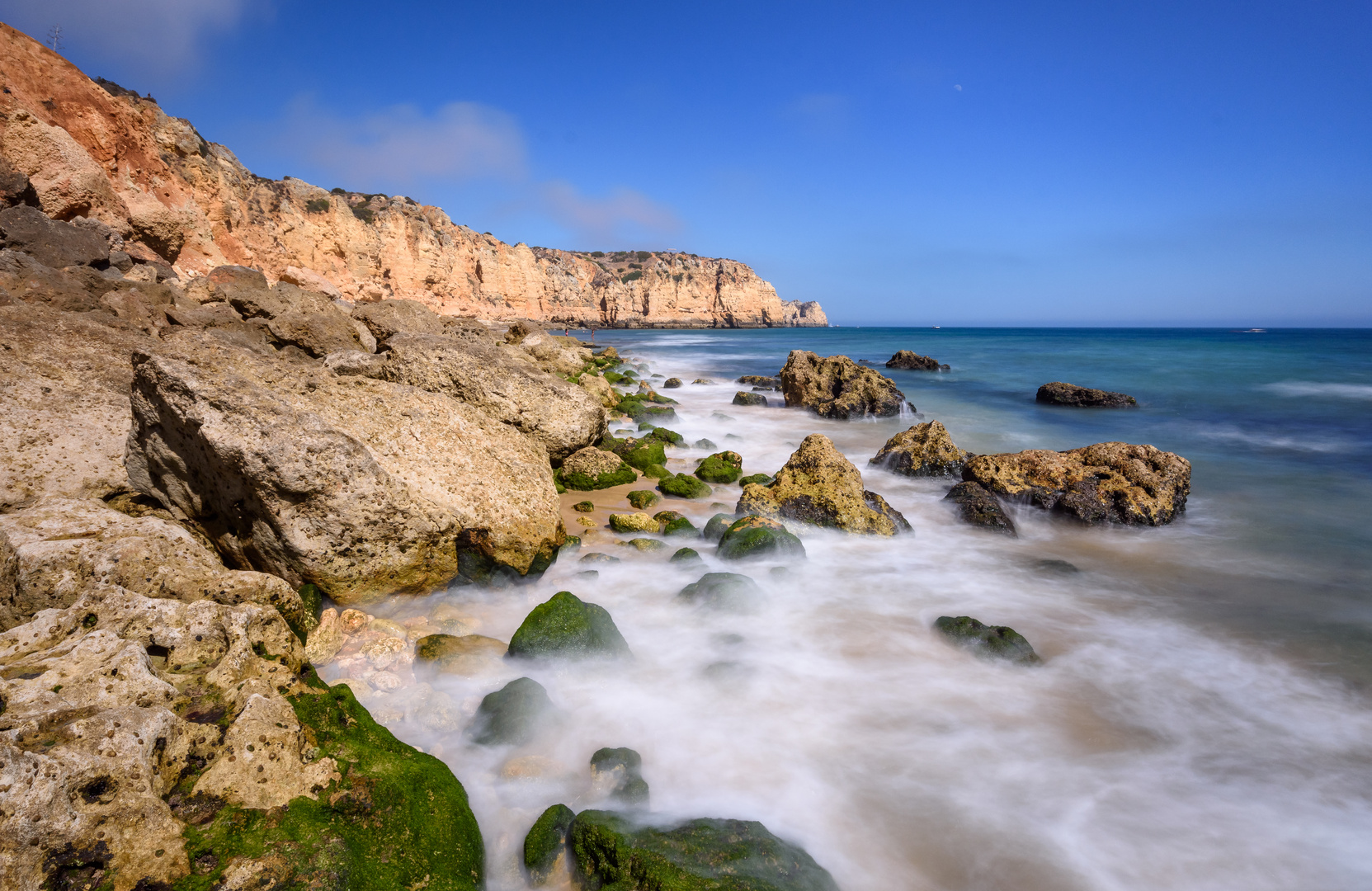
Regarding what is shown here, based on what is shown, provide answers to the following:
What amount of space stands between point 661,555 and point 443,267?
49.9 meters

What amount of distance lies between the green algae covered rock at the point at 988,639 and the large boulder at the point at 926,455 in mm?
4732

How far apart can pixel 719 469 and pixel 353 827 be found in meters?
7.21

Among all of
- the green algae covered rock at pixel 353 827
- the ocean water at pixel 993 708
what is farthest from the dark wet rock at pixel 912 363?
the green algae covered rock at pixel 353 827

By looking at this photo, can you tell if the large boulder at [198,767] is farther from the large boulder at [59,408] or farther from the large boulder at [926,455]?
the large boulder at [926,455]

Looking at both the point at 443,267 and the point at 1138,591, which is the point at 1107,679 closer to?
the point at 1138,591

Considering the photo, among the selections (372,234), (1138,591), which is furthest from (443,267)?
(1138,591)

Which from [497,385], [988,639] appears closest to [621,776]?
[988,639]

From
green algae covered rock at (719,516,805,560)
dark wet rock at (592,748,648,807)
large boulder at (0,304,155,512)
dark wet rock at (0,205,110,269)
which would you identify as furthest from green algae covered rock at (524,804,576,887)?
dark wet rock at (0,205,110,269)

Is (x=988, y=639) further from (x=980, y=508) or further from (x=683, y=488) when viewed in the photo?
(x=683, y=488)

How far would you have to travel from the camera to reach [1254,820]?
11.2ft

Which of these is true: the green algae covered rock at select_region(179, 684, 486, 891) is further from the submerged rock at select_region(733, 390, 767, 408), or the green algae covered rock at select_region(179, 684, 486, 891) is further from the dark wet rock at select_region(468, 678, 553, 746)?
the submerged rock at select_region(733, 390, 767, 408)

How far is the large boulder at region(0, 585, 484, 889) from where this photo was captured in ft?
5.73

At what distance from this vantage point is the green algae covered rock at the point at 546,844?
2686mm

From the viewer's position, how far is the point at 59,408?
4426mm
